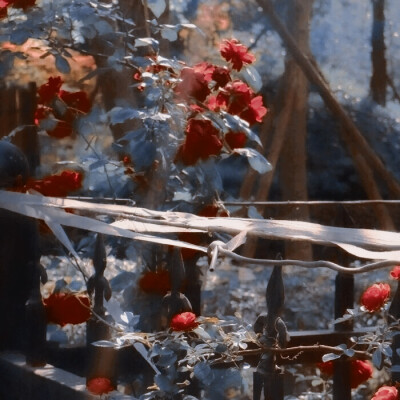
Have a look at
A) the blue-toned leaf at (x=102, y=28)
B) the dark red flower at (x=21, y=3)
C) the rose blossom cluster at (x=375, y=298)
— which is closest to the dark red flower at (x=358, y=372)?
the rose blossom cluster at (x=375, y=298)

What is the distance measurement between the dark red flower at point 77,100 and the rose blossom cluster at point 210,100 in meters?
0.20

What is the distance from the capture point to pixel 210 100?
2691 millimetres

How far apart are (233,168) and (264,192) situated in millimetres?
340

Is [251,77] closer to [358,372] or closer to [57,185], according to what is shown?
[57,185]

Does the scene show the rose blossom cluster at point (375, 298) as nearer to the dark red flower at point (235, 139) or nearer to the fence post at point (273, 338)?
the fence post at point (273, 338)

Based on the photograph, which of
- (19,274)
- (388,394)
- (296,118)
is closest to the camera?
(388,394)

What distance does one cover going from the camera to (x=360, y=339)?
1626 mm

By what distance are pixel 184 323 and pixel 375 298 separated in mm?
365

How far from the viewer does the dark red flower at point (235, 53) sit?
8.57ft

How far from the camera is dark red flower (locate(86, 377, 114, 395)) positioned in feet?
5.87

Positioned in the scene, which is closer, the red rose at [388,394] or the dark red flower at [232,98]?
the red rose at [388,394]

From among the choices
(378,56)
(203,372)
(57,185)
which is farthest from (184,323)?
(378,56)

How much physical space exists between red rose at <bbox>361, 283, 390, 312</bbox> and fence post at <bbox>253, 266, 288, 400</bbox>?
0.79 feet


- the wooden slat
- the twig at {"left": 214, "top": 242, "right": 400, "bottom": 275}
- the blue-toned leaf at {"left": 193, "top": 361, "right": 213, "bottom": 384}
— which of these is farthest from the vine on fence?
the twig at {"left": 214, "top": 242, "right": 400, "bottom": 275}
